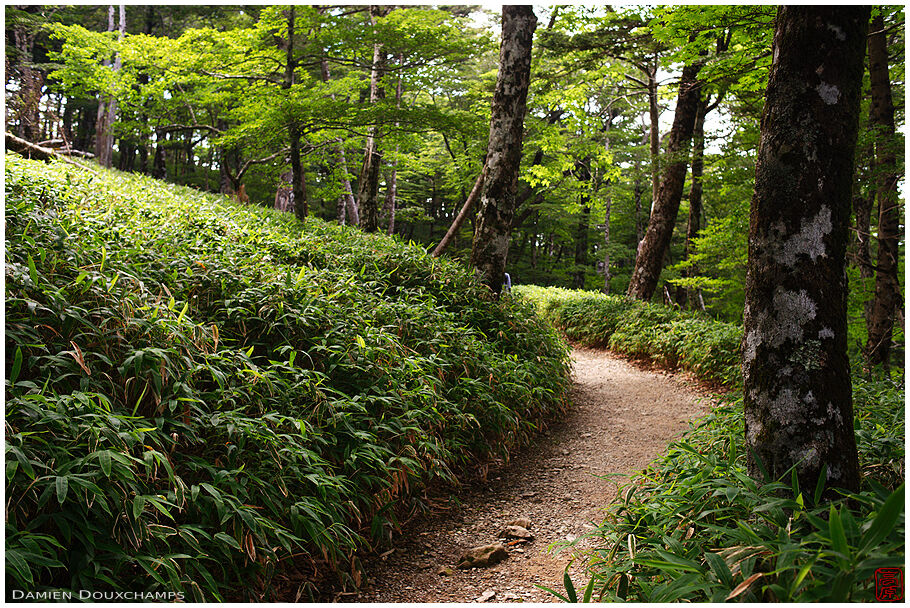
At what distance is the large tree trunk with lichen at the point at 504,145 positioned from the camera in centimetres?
656

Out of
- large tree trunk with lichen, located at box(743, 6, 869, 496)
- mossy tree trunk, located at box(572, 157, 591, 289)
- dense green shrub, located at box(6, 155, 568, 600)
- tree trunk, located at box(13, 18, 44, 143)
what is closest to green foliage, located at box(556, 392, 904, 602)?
large tree trunk with lichen, located at box(743, 6, 869, 496)

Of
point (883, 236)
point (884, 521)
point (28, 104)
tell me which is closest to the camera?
point (884, 521)

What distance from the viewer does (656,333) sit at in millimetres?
8133

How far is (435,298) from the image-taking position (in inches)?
229

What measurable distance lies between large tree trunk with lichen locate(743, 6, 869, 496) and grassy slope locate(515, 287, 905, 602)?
22 cm

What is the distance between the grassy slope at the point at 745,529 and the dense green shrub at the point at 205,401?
4.64 ft

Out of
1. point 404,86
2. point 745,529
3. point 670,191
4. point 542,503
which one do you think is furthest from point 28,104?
point 670,191

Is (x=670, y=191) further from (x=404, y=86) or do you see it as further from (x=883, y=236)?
(x=404, y=86)

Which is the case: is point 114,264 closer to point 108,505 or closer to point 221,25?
point 108,505

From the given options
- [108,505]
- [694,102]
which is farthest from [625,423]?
[694,102]

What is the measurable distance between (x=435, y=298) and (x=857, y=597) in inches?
182

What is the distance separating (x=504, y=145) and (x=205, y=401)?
17.0ft

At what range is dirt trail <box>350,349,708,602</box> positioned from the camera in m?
2.74

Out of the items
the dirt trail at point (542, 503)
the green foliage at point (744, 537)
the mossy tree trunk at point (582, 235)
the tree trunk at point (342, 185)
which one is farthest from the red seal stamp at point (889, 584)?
the mossy tree trunk at point (582, 235)
